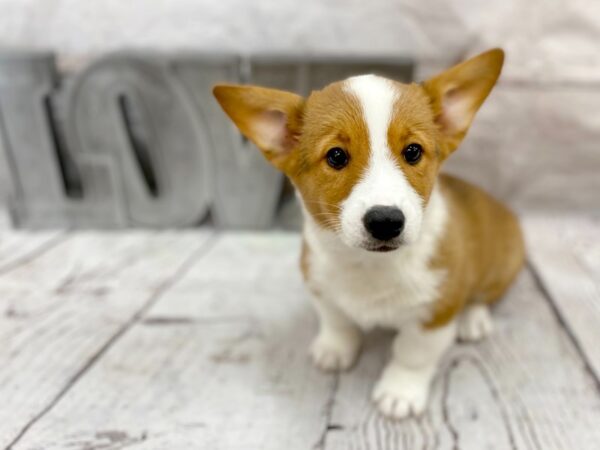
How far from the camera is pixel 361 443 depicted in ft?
3.78

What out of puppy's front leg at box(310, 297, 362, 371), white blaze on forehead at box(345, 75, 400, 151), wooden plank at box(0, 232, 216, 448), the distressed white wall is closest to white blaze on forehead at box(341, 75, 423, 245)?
white blaze on forehead at box(345, 75, 400, 151)

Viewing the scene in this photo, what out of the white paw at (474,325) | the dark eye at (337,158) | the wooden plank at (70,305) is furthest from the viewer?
the white paw at (474,325)

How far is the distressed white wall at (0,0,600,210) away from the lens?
77.6 inches

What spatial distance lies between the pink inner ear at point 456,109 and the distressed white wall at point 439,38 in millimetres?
884

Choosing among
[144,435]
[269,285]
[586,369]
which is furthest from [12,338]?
[586,369]

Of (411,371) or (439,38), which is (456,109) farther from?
(439,38)

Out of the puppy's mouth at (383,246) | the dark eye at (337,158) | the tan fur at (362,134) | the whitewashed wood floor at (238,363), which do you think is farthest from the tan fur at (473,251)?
the dark eye at (337,158)

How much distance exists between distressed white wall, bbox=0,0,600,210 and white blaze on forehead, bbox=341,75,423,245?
1021 mm

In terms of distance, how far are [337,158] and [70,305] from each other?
42.6 inches

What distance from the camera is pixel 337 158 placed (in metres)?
1.11

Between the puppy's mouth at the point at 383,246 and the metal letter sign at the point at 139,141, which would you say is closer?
the puppy's mouth at the point at 383,246

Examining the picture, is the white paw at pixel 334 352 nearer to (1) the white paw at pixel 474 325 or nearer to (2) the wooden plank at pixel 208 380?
(2) the wooden plank at pixel 208 380

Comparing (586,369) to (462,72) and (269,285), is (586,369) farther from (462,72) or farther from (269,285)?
(269,285)

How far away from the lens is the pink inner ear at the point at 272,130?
122cm
